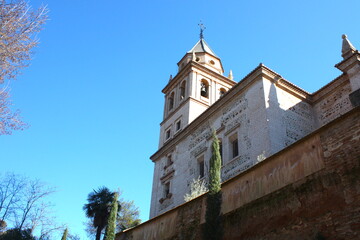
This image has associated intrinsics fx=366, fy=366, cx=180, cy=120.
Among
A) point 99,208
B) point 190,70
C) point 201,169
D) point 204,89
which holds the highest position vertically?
point 190,70

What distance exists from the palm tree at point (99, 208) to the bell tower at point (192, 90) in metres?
6.51

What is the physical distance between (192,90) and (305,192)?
19.2 meters

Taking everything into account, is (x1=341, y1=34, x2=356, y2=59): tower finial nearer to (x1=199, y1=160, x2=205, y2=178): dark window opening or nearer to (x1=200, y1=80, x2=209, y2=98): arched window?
(x1=199, y1=160, x2=205, y2=178): dark window opening

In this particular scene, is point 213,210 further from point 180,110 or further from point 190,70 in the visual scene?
point 190,70

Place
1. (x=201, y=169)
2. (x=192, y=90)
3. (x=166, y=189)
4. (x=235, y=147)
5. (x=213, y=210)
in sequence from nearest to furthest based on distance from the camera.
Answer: (x=213, y=210) < (x=235, y=147) < (x=201, y=169) < (x=166, y=189) < (x=192, y=90)

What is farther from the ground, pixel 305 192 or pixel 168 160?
pixel 168 160

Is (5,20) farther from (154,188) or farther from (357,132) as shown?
(154,188)

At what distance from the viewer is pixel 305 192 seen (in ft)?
27.4

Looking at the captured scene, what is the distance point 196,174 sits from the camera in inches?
823

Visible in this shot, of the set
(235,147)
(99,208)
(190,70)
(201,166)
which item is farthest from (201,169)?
(190,70)

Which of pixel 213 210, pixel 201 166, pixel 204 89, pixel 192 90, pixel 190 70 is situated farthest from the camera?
pixel 204 89

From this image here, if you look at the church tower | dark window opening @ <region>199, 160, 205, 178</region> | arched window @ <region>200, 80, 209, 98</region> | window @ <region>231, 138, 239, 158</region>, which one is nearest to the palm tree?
the church tower

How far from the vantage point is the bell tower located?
26.5 meters

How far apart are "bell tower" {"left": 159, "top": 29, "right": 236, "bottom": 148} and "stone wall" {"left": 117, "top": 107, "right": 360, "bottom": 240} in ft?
50.4
